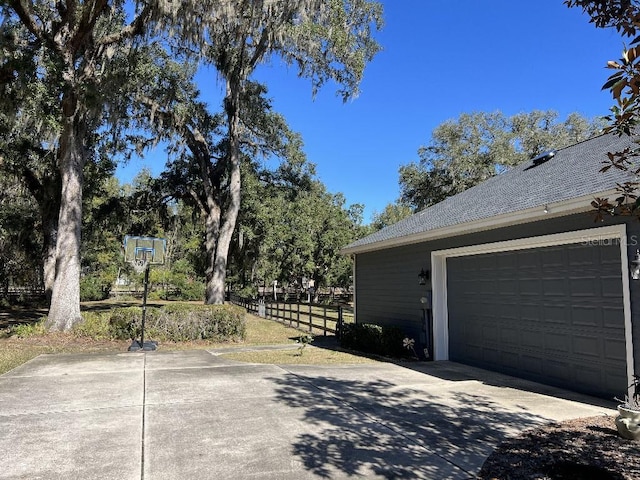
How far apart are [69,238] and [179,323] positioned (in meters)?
4.14

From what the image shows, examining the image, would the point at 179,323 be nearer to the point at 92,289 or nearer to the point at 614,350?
the point at 614,350

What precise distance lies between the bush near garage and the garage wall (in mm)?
3600

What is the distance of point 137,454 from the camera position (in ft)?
11.9

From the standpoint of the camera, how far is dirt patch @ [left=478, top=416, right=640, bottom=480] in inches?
130

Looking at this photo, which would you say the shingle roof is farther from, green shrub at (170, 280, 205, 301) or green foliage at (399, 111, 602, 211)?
green shrub at (170, 280, 205, 301)

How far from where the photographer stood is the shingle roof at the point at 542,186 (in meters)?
6.10

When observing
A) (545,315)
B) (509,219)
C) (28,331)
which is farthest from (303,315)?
(545,315)

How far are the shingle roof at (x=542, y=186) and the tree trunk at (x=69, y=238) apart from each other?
26.3 ft

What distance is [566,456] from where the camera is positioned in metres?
3.63

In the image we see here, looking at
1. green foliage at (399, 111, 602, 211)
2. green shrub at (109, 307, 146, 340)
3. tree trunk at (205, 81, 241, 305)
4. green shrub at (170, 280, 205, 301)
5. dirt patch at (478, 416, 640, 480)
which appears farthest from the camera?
green shrub at (170, 280, 205, 301)

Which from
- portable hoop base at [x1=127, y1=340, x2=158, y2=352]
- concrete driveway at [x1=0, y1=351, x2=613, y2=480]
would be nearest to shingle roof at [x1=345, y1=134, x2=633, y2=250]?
concrete driveway at [x1=0, y1=351, x2=613, y2=480]

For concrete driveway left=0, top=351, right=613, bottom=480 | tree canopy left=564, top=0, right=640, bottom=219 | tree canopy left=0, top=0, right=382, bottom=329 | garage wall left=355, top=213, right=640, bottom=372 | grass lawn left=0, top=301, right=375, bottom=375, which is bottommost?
grass lawn left=0, top=301, right=375, bottom=375

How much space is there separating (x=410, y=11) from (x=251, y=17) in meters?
5.79

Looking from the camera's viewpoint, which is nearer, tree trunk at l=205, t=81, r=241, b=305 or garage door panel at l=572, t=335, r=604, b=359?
garage door panel at l=572, t=335, r=604, b=359
